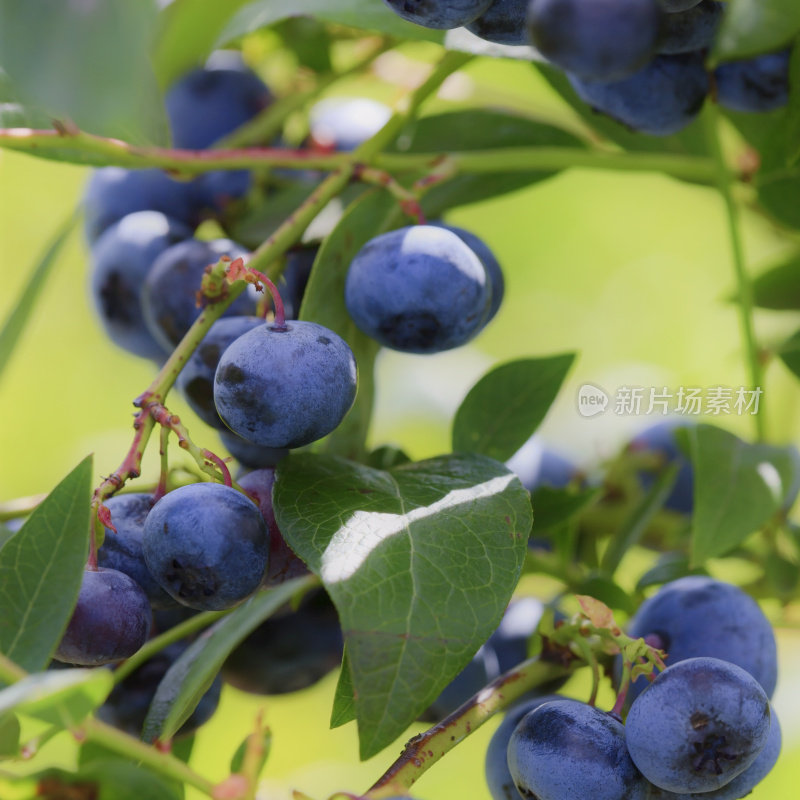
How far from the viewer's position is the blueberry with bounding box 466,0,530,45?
674 mm

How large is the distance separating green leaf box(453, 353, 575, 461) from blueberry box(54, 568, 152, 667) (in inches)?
13.8

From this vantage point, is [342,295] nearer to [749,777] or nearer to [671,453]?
[749,777]

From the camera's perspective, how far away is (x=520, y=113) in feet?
3.54

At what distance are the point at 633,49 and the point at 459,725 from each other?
414mm

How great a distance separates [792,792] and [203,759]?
2.59ft

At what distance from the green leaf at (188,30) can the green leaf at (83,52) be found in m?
0.86

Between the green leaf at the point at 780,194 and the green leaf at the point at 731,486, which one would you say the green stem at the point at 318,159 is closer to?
the green leaf at the point at 780,194

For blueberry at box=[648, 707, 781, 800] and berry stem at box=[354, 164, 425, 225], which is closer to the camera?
blueberry at box=[648, 707, 781, 800]

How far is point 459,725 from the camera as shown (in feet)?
2.17

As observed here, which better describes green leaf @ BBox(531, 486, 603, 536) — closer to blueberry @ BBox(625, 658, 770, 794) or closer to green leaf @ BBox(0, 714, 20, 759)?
blueberry @ BBox(625, 658, 770, 794)

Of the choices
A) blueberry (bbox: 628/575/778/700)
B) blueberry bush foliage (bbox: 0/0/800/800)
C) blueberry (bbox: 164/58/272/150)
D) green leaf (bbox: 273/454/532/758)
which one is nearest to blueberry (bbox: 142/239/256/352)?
blueberry bush foliage (bbox: 0/0/800/800)

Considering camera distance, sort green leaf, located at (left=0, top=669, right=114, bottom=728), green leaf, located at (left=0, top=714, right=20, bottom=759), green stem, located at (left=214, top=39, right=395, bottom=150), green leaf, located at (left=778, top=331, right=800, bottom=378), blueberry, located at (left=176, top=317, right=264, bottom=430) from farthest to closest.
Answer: green stem, located at (left=214, top=39, right=395, bottom=150), green leaf, located at (left=778, top=331, right=800, bottom=378), blueberry, located at (left=176, top=317, right=264, bottom=430), green leaf, located at (left=0, top=714, right=20, bottom=759), green leaf, located at (left=0, top=669, right=114, bottom=728)

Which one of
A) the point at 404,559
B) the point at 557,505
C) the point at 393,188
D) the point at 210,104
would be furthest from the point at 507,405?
the point at 210,104

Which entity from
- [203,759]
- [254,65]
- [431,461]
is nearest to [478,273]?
[431,461]
